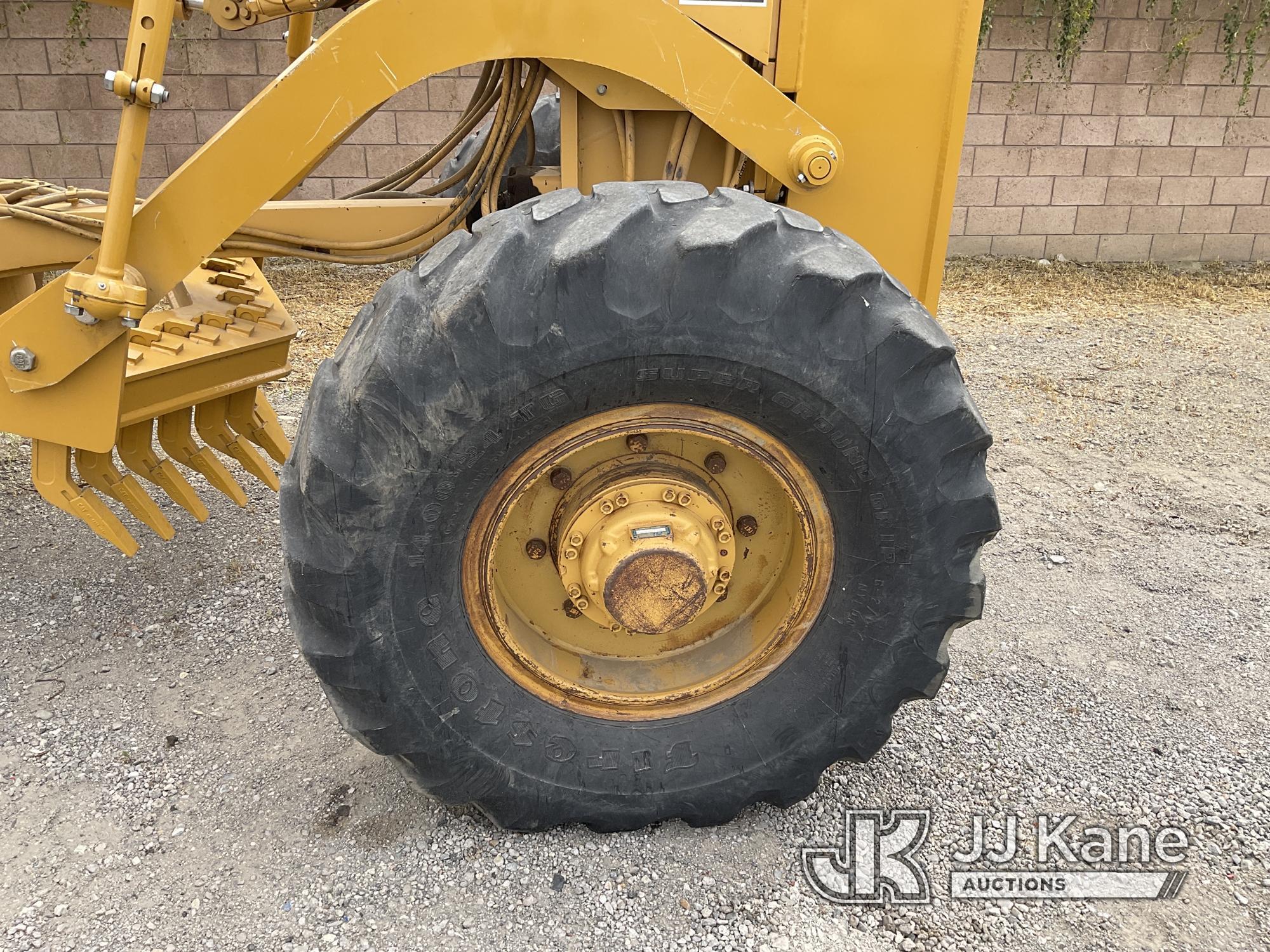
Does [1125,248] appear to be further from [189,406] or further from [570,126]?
[189,406]

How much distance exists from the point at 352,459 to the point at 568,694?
0.75 m

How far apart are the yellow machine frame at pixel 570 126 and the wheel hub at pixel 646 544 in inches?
31.7

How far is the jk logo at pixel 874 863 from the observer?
6.89 ft

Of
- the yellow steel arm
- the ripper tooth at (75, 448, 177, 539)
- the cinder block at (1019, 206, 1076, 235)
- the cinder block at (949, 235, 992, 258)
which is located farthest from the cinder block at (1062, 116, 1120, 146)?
the ripper tooth at (75, 448, 177, 539)

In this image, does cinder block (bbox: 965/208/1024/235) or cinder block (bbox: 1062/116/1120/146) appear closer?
cinder block (bbox: 1062/116/1120/146)

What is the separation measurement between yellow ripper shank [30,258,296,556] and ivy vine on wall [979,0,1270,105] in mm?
6428

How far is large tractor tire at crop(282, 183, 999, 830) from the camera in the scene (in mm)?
1783

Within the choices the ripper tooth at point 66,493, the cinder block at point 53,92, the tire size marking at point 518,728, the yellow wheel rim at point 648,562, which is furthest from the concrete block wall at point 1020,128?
the tire size marking at point 518,728

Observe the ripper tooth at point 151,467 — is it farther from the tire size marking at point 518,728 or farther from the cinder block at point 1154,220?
the cinder block at point 1154,220

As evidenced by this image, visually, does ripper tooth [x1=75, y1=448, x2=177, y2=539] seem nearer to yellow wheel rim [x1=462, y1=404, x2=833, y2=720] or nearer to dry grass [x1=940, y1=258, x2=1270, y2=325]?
yellow wheel rim [x1=462, y1=404, x2=833, y2=720]

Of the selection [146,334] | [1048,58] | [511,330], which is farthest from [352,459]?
[1048,58]

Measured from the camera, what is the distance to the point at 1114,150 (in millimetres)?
7906

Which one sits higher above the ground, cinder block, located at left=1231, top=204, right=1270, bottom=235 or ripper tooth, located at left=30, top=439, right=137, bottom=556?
cinder block, located at left=1231, top=204, right=1270, bottom=235

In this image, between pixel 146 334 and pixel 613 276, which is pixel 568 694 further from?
pixel 146 334
